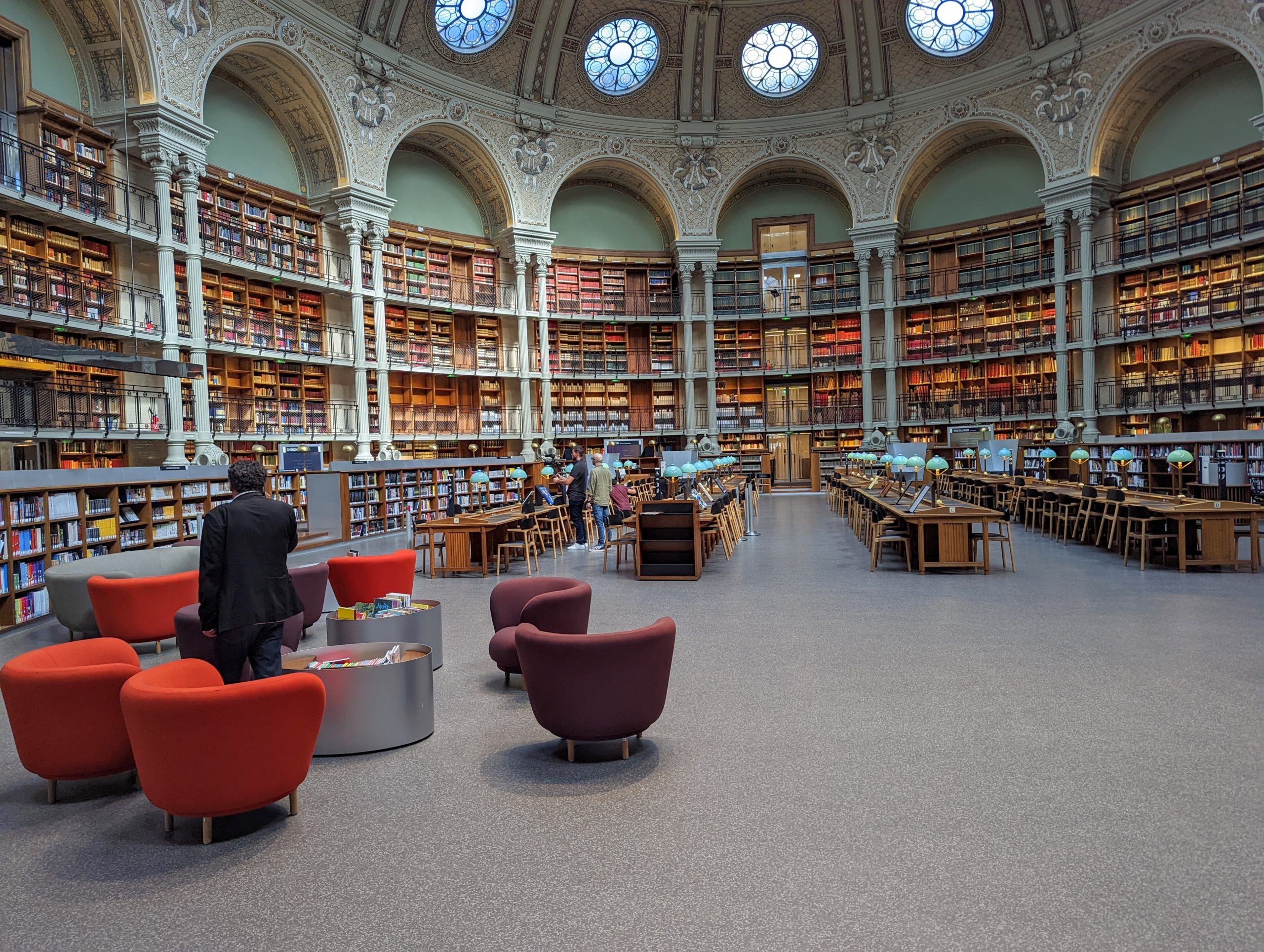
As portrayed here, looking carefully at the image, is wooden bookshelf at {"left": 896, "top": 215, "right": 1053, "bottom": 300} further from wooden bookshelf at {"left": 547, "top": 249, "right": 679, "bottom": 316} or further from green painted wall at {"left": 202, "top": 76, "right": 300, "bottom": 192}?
green painted wall at {"left": 202, "top": 76, "right": 300, "bottom": 192}

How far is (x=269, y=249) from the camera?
1538 centimetres

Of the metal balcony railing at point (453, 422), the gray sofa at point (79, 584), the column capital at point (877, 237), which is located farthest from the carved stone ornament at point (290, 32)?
the column capital at point (877, 237)

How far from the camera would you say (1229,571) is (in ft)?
26.4

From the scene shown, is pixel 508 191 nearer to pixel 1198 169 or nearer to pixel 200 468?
pixel 200 468

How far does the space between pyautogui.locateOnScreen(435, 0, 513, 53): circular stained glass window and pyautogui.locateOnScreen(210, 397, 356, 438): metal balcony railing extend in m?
9.17

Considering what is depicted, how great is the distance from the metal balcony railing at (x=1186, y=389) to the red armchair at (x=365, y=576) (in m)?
16.7

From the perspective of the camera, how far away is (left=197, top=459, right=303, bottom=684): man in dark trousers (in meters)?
3.45

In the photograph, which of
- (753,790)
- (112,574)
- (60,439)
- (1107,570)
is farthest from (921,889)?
(60,439)

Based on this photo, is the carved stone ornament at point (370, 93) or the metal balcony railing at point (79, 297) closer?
the metal balcony railing at point (79, 297)

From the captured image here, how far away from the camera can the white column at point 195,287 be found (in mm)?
12719

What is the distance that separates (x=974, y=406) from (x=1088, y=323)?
346cm

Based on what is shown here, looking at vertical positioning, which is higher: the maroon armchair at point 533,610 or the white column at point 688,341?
the white column at point 688,341

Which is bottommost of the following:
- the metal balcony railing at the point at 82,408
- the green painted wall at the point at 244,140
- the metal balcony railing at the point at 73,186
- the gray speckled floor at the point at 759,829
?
the gray speckled floor at the point at 759,829

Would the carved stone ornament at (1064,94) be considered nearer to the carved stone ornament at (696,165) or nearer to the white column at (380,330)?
the carved stone ornament at (696,165)
